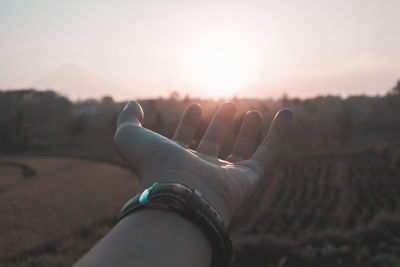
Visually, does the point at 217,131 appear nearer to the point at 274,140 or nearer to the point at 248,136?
the point at 248,136

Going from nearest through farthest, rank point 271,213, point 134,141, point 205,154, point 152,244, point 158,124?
point 152,244 < point 134,141 < point 205,154 < point 271,213 < point 158,124

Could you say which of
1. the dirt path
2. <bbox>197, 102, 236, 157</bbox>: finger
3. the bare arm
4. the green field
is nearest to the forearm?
the bare arm

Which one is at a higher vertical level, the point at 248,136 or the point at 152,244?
the point at 248,136

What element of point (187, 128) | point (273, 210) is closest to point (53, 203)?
point (273, 210)

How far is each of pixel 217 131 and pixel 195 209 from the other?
1554 millimetres

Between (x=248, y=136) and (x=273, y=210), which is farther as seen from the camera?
(x=273, y=210)

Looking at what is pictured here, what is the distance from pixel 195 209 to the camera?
143cm

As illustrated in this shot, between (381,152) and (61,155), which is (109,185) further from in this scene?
(381,152)

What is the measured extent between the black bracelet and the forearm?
1.8 inches

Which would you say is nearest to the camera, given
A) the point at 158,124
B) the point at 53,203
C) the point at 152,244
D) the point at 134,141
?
the point at 152,244

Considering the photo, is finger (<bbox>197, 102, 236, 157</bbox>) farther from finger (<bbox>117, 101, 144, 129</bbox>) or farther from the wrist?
the wrist

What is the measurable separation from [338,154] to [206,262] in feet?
113

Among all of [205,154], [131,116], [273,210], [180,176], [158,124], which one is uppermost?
[131,116]

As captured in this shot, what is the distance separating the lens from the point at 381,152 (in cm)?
3064
